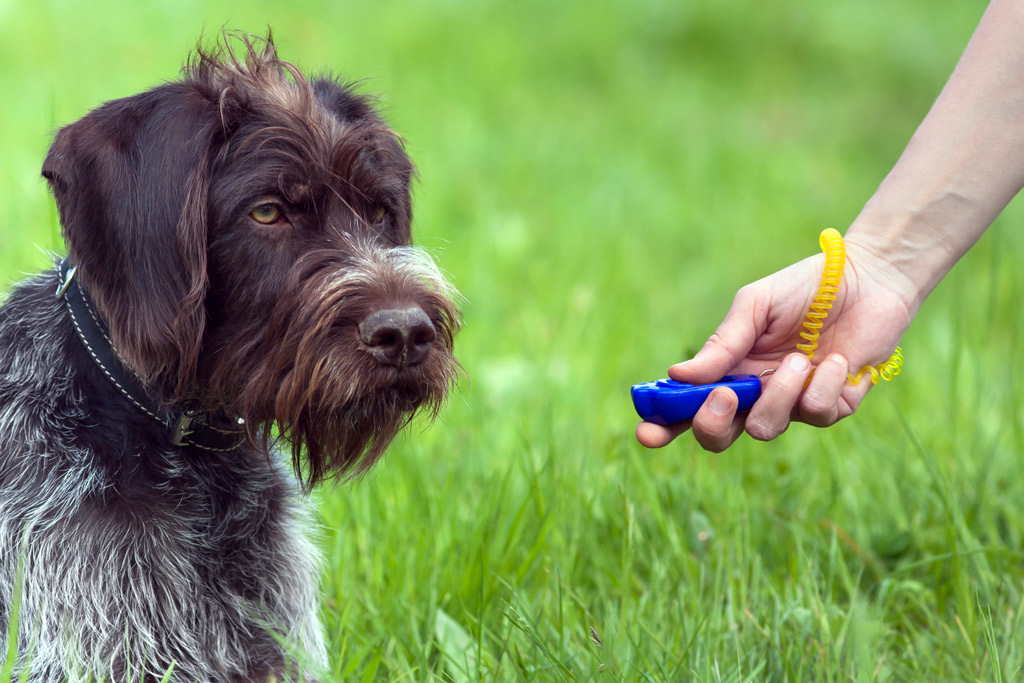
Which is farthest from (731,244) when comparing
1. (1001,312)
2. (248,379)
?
(248,379)

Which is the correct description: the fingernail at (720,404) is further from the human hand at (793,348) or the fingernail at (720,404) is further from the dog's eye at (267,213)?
the dog's eye at (267,213)

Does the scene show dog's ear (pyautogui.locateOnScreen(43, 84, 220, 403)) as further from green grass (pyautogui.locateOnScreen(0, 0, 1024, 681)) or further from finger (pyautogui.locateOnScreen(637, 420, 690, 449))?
finger (pyautogui.locateOnScreen(637, 420, 690, 449))

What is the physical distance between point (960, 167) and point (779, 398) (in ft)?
2.70

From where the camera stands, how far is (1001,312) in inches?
253

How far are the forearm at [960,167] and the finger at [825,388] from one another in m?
0.42

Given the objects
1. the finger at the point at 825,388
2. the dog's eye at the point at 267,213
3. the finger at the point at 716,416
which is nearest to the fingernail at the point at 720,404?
the finger at the point at 716,416

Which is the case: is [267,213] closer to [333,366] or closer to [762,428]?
[333,366]

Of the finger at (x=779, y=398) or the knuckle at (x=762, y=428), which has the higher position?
the finger at (x=779, y=398)

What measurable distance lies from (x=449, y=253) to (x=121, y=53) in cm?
354

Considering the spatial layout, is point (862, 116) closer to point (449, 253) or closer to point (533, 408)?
point (449, 253)

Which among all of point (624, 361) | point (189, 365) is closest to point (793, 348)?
point (189, 365)

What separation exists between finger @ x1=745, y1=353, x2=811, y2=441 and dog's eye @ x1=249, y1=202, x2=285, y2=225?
1.29 meters

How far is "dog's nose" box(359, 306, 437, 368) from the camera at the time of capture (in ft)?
7.81

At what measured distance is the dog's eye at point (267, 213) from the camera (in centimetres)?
252
